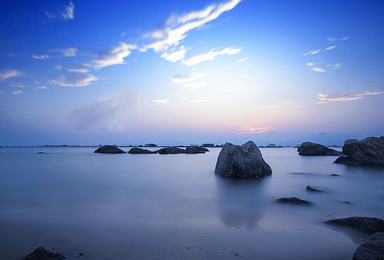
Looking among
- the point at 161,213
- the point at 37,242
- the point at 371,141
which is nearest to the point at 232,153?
the point at 161,213

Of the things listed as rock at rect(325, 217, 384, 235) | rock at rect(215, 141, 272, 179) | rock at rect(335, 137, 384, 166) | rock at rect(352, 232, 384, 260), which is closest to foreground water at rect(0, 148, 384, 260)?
rock at rect(325, 217, 384, 235)

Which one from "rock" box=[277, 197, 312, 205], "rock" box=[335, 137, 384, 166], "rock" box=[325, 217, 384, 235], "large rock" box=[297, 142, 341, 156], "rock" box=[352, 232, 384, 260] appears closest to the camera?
"rock" box=[352, 232, 384, 260]

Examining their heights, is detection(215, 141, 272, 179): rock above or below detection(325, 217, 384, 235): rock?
above

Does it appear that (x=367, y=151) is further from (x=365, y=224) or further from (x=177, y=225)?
(x=177, y=225)

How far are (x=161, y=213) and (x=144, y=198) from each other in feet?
6.21

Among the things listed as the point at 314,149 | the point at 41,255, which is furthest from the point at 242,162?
the point at 314,149

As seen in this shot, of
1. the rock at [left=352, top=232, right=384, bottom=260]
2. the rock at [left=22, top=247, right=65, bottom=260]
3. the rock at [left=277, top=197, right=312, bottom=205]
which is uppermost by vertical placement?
the rock at [left=352, top=232, right=384, bottom=260]

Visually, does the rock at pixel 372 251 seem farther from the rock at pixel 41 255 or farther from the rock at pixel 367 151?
the rock at pixel 367 151

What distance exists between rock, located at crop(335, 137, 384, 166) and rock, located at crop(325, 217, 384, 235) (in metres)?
18.3

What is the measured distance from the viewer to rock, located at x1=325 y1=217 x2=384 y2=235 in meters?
3.84

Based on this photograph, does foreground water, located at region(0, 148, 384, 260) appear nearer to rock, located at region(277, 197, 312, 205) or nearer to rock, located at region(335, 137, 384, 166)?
rock, located at region(277, 197, 312, 205)

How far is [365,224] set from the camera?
398cm

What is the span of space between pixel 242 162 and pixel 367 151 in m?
14.3

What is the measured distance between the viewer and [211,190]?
8.41 meters
